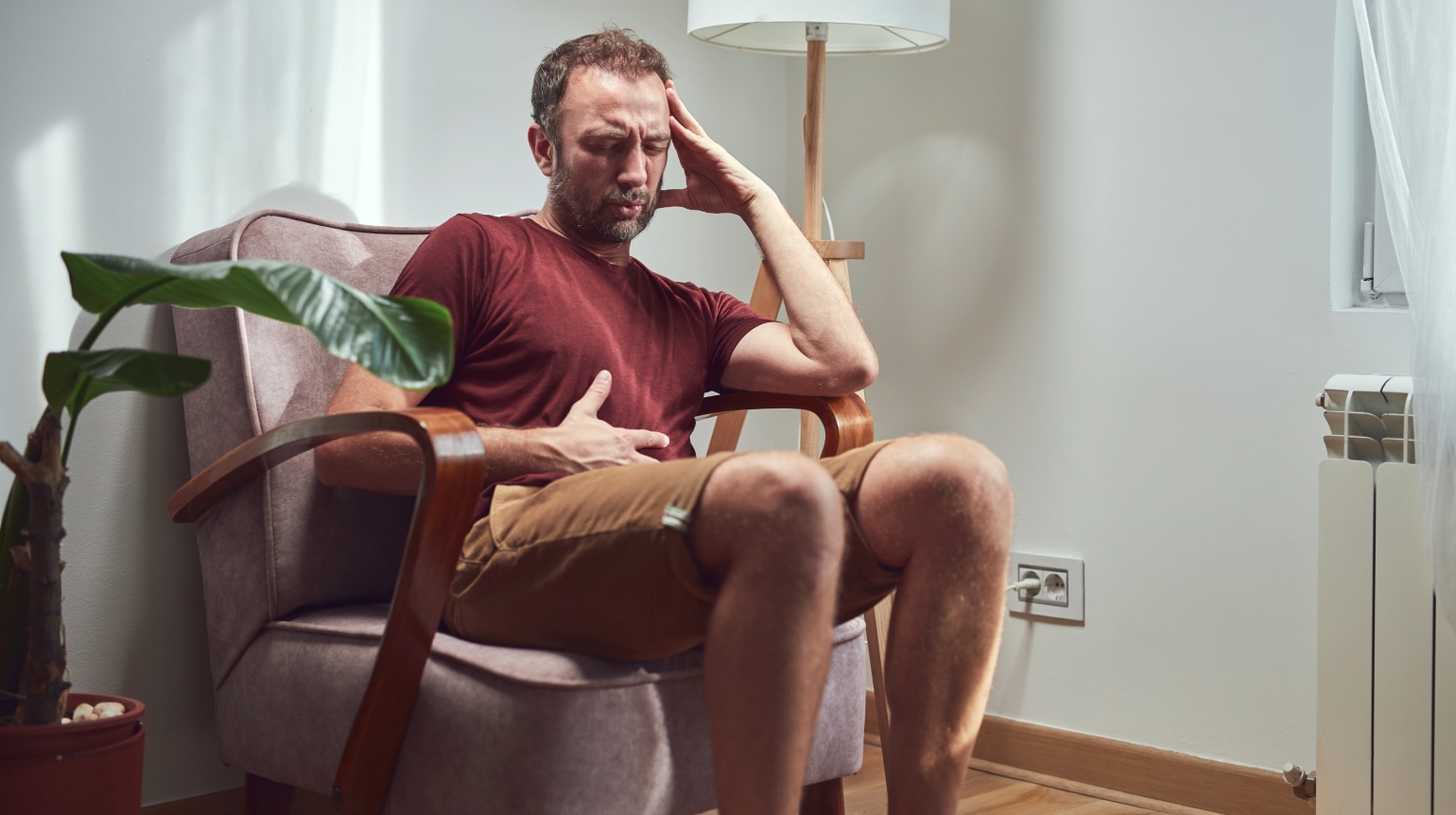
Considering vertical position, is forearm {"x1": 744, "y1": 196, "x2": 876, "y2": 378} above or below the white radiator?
above

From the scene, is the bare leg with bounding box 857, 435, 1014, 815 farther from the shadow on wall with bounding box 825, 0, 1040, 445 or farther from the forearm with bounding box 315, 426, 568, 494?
the shadow on wall with bounding box 825, 0, 1040, 445

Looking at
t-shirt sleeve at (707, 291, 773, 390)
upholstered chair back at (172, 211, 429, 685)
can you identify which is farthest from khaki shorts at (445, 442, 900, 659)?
t-shirt sleeve at (707, 291, 773, 390)

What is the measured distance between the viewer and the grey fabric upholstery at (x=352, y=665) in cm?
121

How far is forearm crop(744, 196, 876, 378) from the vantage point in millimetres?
1723

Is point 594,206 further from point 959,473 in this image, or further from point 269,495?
point 959,473

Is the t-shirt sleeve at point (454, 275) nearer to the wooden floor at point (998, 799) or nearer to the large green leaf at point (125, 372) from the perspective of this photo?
the large green leaf at point (125, 372)

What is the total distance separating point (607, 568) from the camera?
123 cm

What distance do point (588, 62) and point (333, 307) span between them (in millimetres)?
807

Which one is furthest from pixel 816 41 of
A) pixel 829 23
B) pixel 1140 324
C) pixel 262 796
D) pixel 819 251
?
pixel 262 796

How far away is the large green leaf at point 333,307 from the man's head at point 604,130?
0.67 m

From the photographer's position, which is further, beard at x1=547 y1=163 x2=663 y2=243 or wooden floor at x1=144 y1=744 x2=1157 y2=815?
wooden floor at x1=144 y1=744 x2=1157 y2=815

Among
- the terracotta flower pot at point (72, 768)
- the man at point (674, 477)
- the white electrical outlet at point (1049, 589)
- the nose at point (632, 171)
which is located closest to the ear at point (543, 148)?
the man at point (674, 477)

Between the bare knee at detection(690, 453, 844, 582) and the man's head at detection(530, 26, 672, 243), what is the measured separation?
0.64m

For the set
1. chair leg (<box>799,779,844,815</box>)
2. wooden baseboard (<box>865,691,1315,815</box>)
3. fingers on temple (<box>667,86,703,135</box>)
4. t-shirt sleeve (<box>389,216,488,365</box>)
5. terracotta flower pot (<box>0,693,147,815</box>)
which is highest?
fingers on temple (<box>667,86,703,135</box>)
